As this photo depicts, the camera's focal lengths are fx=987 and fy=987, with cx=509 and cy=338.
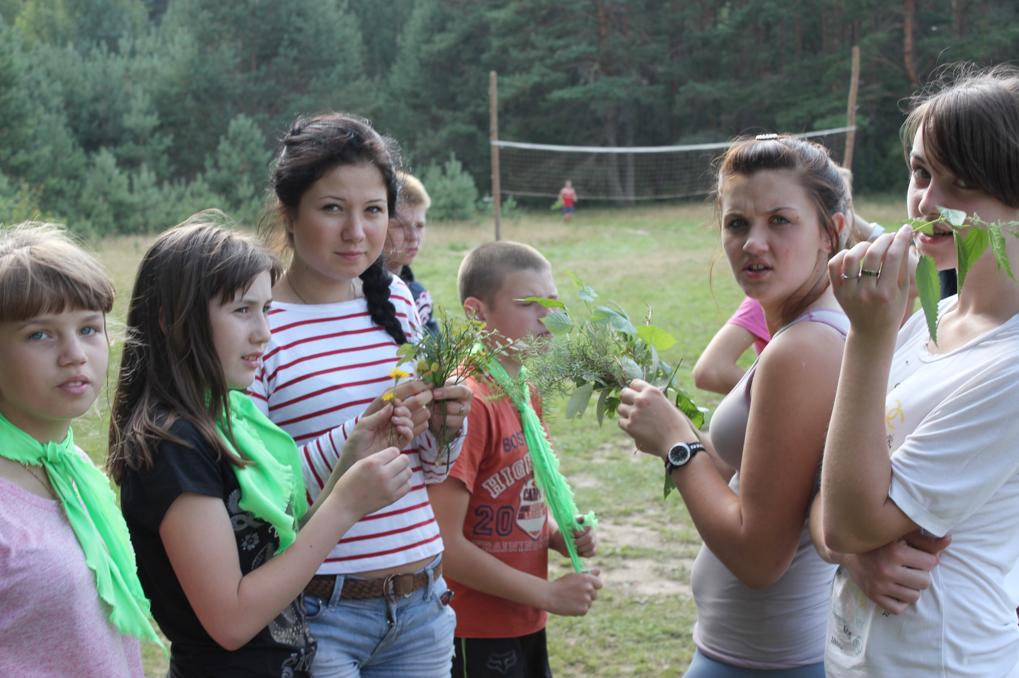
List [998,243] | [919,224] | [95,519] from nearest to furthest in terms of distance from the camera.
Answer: [998,243] → [919,224] → [95,519]

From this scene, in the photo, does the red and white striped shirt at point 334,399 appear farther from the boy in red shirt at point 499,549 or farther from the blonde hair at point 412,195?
the blonde hair at point 412,195

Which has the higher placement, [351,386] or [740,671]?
[351,386]

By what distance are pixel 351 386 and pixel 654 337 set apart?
76 centimetres

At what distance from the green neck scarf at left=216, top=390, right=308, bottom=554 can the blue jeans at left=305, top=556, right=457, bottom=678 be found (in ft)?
0.77

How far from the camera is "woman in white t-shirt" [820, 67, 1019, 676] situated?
1542mm

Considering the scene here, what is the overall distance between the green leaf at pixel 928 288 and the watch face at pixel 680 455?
2.05 ft

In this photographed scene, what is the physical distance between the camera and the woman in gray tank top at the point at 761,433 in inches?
73.4

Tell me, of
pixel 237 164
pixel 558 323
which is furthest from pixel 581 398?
pixel 237 164

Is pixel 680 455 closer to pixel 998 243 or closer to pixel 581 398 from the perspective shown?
pixel 581 398

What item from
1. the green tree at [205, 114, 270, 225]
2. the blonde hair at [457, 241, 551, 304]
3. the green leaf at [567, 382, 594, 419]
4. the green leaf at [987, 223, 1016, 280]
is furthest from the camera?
the green tree at [205, 114, 270, 225]

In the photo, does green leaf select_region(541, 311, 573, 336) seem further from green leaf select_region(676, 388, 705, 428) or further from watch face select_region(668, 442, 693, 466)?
watch face select_region(668, 442, 693, 466)

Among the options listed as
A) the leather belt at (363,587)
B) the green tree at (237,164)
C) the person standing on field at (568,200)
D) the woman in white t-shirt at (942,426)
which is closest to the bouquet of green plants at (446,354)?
the leather belt at (363,587)

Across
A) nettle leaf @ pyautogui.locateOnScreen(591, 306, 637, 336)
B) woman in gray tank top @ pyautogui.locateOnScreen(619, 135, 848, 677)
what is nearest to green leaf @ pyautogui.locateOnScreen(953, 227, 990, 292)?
woman in gray tank top @ pyautogui.locateOnScreen(619, 135, 848, 677)

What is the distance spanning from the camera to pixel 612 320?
8.25 feet
